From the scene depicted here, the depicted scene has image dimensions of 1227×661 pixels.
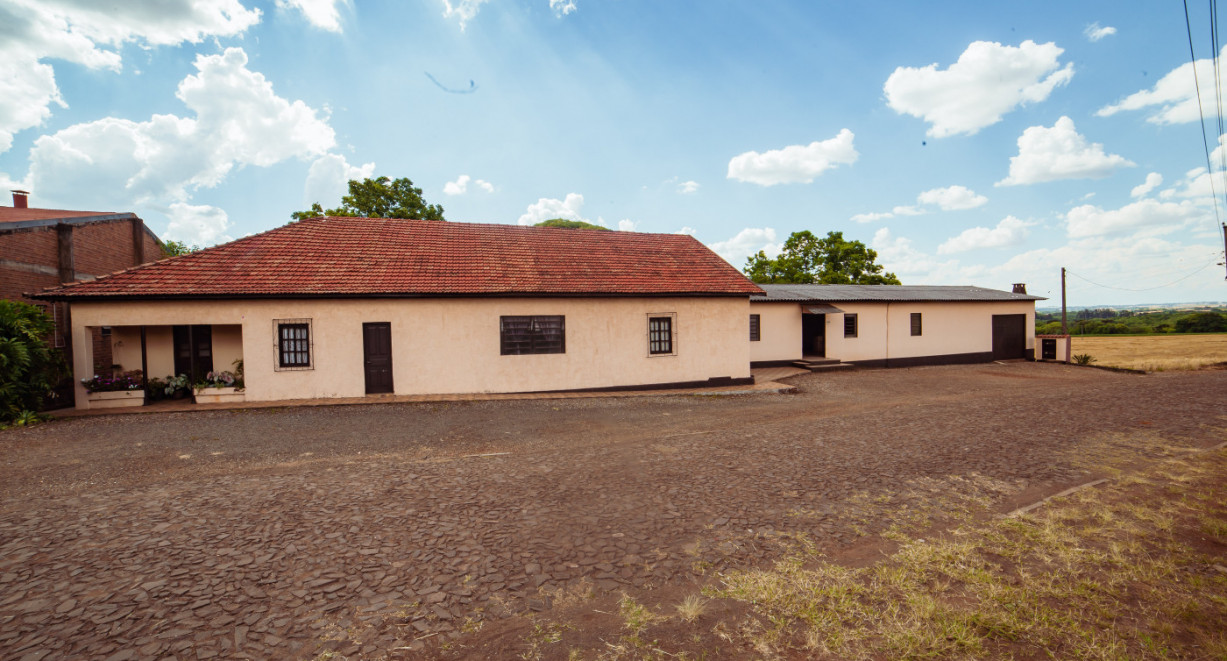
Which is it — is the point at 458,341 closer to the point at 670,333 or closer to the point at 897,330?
the point at 670,333

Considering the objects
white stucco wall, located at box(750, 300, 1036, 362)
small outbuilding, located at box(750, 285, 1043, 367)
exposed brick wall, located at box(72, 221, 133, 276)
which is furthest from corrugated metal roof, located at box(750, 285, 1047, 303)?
exposed brick wall, located at box(72, 221, 133, 276)

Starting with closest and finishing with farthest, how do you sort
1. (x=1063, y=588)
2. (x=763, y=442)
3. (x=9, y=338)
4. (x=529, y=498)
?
1. (x=1063, y=588)
2. (x=529, y=498)
3. (x=763, y=442)
4. (x=9, y=338)

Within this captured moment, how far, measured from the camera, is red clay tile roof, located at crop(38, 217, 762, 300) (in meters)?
12.2

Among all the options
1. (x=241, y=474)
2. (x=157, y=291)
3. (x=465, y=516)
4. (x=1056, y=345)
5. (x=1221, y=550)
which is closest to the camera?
(x=1221, y=550)

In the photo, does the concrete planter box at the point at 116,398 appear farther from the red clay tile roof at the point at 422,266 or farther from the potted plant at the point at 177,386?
the red clay tile roof at the point at 422,266

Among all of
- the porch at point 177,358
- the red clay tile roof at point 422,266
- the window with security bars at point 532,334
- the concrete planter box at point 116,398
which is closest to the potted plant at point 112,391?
the concrete planter box at point 116,398

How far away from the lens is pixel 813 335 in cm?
2223

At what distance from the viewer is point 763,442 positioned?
8023 mm

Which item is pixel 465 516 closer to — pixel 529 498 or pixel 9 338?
pixel 529 498

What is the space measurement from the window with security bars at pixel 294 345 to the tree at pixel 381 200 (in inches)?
574

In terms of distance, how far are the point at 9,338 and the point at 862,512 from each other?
16238mm

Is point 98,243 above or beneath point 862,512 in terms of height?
above

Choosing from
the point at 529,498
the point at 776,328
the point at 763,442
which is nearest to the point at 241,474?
the point at 529,498

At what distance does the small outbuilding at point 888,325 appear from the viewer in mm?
20188
